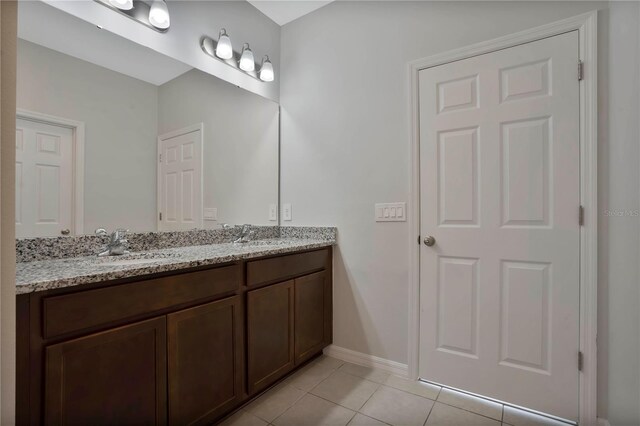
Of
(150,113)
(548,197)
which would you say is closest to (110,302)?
(150,113)

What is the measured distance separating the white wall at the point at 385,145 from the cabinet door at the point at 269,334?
0.52 m

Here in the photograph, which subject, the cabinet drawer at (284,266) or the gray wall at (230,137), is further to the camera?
the gray wall at (230,137)

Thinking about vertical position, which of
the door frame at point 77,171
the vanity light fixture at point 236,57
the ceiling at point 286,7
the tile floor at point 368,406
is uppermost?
Result: the ceiling at point 286,7

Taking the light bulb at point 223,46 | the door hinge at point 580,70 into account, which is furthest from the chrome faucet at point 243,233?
the door hinge at point 580,70

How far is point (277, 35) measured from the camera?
99.7 inches

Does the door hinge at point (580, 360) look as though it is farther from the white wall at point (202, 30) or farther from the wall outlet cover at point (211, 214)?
the white wall at point (202, 30)

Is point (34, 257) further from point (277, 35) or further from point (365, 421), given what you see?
point (277, 35)

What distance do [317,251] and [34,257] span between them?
4.80ft

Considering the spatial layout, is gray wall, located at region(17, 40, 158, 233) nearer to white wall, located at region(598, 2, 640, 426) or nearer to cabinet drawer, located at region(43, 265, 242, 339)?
cabinet drawer, located at region(43, 265, 242, 339)

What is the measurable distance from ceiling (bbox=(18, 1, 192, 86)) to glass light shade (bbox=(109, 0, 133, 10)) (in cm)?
14

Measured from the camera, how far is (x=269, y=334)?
170cm

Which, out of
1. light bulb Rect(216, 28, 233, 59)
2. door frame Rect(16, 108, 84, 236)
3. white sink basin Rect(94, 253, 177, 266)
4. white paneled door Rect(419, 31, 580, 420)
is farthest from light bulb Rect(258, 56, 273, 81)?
white sink basin Rect(94, 253, 177, 266)

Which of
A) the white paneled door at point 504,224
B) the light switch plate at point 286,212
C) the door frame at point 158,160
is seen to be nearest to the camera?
the white paneled door at point 504,224

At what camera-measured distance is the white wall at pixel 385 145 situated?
1.31 m
